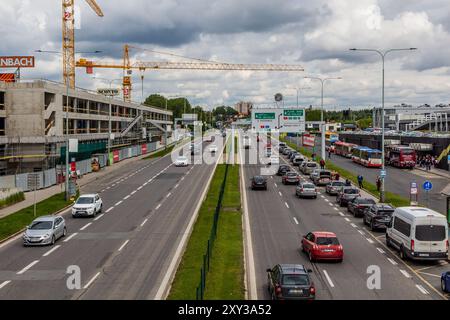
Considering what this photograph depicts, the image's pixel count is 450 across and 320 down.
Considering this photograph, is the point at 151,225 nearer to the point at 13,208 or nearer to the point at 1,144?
the point at 13,208

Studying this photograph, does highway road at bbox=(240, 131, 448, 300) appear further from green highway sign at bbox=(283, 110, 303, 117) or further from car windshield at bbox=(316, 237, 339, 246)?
green highway sign at bbox=(283, 110, 303, 117)

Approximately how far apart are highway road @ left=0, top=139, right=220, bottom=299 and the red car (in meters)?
6.55

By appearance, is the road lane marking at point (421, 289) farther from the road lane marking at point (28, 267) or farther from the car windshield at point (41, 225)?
the car windshield at point (41, 225)

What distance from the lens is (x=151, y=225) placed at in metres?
35.1

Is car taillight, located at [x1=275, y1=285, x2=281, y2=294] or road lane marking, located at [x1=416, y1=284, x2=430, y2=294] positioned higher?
car taillight, located at [x1=275, y1=285, x2=281, y2=294]

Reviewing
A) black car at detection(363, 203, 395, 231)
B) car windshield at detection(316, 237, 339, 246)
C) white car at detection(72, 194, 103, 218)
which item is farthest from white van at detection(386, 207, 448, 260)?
white car at detection(72, 194, 103, 218)

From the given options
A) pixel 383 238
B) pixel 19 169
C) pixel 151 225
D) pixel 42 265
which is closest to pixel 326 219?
pixel 383 238

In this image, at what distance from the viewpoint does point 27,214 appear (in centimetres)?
3900

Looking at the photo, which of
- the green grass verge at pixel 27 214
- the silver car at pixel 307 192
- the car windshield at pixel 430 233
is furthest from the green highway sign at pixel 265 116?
the car windshield at pixel 430 233

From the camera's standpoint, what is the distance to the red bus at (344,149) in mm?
97625

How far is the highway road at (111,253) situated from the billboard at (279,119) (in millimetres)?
25443

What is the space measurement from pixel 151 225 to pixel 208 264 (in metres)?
13.1

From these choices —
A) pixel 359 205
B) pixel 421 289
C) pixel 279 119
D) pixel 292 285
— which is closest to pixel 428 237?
pixel 421 289

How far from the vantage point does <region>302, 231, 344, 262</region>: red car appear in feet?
82.2
